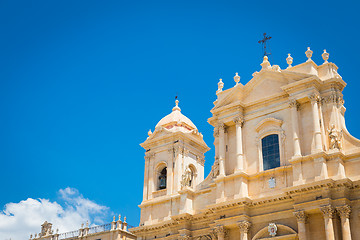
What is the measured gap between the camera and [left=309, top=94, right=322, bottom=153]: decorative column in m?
26.3

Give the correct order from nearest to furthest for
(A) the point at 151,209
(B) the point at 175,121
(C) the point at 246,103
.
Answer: (C) the point at 246,103, (A) the point at 151,209, (B) the point at 175,121

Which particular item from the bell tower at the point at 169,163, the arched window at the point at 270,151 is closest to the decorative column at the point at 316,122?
the arched window at the point at 270,151

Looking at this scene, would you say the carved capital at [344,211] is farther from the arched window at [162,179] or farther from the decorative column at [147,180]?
the decorative column at [147,180]

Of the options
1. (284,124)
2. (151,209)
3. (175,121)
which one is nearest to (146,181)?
(151,209)

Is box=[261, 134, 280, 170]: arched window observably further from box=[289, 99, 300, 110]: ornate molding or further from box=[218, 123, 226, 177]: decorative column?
box=[218, 123, 226, 177]: decorative column

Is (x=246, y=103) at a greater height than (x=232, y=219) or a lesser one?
greater

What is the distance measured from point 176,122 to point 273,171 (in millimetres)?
10665

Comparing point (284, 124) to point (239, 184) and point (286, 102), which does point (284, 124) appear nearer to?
point (286, 102)

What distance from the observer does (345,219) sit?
23984 mm

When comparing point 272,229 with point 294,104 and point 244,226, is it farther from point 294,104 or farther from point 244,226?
point 294,104

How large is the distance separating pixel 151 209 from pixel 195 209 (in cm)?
380

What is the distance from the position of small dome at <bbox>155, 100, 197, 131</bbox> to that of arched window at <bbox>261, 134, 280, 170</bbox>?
863 cm

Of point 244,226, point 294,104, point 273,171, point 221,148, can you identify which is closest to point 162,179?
point 221,148

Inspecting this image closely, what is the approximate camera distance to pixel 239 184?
28172 millimetres
